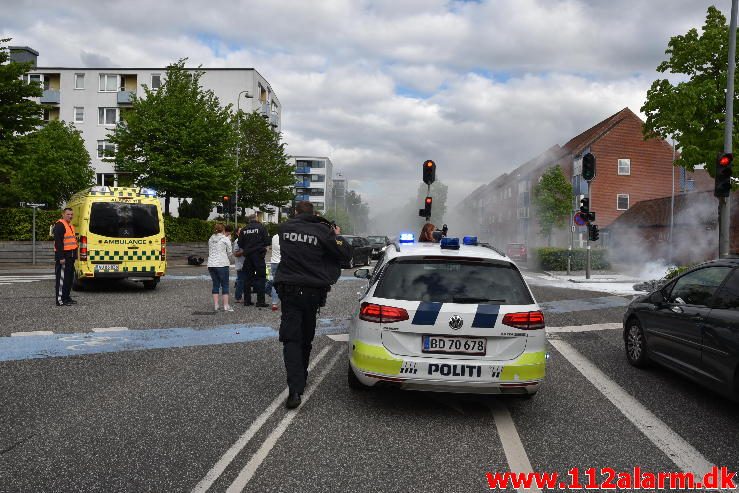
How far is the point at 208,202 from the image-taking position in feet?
106

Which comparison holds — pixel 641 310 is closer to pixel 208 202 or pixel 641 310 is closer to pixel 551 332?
pixel 551 332

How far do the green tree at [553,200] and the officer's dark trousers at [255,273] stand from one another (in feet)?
117

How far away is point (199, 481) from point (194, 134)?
27269 mm

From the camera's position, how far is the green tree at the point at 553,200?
44750mm

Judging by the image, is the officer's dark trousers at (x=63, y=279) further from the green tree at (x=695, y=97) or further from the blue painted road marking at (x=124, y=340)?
the green tree at (x=695, y=97)

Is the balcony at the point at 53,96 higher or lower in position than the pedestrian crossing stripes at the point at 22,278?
higher

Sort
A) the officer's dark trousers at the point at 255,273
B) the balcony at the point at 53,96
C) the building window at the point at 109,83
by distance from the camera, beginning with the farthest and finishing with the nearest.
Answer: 1. the balcony at the point at 53,96
2. the building window at the point at 109,83
3. the officer's dark trousers at the point at 255,273

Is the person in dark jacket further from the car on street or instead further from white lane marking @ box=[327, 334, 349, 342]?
the car on street

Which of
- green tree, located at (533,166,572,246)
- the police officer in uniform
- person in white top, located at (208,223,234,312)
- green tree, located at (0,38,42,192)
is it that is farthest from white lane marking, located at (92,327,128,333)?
green tree, located at (533,166,572,246)

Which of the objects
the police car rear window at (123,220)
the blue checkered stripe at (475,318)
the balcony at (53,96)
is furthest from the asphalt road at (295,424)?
the balcony at (53,96)

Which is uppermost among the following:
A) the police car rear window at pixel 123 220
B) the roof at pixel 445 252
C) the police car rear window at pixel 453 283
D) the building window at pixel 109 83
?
the building window at pixel 109 83

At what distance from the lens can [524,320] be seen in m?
4.95

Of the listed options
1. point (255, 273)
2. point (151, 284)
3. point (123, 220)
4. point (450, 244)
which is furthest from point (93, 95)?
point (450, 244)

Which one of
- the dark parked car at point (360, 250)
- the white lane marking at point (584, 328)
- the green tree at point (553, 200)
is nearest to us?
the white lane marking at point (584, 328)
